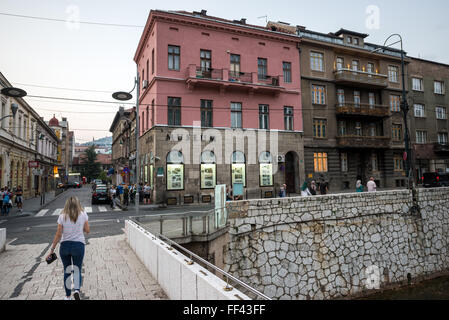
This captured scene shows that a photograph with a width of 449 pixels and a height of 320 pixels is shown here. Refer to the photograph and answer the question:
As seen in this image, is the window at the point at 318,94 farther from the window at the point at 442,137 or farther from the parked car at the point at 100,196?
the parked car at the point at 100,196

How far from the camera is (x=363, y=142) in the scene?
93.5 feet

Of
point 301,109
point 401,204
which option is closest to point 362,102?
point 301,109

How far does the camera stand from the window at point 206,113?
24.1 meters

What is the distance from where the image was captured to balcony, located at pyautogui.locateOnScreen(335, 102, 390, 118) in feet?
92.3

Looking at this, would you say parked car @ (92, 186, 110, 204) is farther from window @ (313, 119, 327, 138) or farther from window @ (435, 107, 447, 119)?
window @ (435, 107, 447, 119)

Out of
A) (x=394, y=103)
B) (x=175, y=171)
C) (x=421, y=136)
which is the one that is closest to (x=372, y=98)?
(x=394, y=103)

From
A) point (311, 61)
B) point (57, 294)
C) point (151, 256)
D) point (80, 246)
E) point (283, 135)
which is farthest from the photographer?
point (311, 61)

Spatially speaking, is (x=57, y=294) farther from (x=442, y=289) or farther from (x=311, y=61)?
(x=311, y=61)

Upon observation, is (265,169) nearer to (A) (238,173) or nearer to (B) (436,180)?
(A) (238,173)

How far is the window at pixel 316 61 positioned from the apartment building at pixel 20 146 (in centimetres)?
2588

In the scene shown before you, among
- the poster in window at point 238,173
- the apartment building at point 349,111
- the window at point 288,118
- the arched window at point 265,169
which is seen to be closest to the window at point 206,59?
the window at point 288,118

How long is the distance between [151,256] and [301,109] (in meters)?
24.3

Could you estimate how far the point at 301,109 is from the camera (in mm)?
27531

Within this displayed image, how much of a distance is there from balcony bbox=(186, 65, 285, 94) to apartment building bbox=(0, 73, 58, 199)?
12883mm
